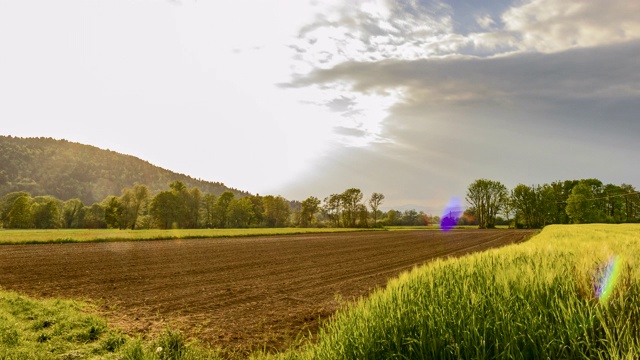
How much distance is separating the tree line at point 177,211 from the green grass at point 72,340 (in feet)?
379

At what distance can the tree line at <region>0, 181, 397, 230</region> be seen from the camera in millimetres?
114938

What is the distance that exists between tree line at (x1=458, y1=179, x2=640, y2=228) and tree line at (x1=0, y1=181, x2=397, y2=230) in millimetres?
42300

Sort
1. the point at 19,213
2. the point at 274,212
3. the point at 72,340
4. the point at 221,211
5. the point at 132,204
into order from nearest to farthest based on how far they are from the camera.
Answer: the point at 72,340
the point at 19,213
the point at 132,204
the point at 221,211
the point at 274,212

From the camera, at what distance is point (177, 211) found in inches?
4734

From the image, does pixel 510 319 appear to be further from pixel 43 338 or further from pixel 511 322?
pixel 43 338

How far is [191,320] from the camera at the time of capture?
9.86m

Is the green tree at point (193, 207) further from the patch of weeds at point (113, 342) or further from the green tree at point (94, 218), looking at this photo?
the patch of weeds at point (113, 342)

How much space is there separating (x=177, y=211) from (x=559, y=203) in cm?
13704

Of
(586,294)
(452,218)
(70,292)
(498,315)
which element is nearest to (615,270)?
(586,294)

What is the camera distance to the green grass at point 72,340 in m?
6.80

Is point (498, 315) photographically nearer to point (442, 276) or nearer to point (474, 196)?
point (442, 276)

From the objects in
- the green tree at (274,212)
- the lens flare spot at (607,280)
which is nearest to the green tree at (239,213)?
the green tree at (274,212)

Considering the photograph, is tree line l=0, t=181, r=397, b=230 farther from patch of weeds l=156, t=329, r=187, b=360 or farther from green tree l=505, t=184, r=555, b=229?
patch of weeds l=156, t=329, r=187, b=360

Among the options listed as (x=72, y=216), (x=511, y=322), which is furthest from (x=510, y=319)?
(x=72, y=216)
